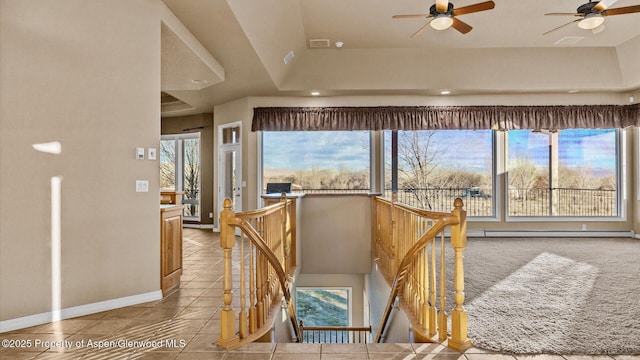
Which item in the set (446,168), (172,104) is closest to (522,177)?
(446,168)

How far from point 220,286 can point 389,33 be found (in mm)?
4318

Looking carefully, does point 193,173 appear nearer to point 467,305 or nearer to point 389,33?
point 389,33

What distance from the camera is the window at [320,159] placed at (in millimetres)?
6871

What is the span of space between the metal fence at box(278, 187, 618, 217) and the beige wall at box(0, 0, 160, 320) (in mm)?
3929

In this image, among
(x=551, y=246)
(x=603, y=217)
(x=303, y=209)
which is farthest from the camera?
(x=603, y=217)

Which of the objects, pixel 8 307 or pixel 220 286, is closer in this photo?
pixel 8 307

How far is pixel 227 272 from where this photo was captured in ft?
7.79

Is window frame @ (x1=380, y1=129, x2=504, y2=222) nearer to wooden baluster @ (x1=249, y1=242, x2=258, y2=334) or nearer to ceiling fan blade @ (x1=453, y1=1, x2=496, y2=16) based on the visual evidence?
ceiling fan blade @ (x1=453, y1=1, x2=496, y2=16)

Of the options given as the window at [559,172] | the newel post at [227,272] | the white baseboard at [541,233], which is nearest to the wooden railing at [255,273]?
the newel post at [227,272]

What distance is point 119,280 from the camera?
312 centimetres

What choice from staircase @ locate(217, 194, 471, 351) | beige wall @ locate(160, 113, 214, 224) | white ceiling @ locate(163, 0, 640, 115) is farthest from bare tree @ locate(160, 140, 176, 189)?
staircase @ locate(217, 194, 471, 351)

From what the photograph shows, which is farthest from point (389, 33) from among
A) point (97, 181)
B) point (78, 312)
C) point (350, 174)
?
point (78, 312)

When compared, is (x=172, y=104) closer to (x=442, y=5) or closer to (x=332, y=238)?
(x=332, y=238)

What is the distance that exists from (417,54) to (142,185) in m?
4.85
